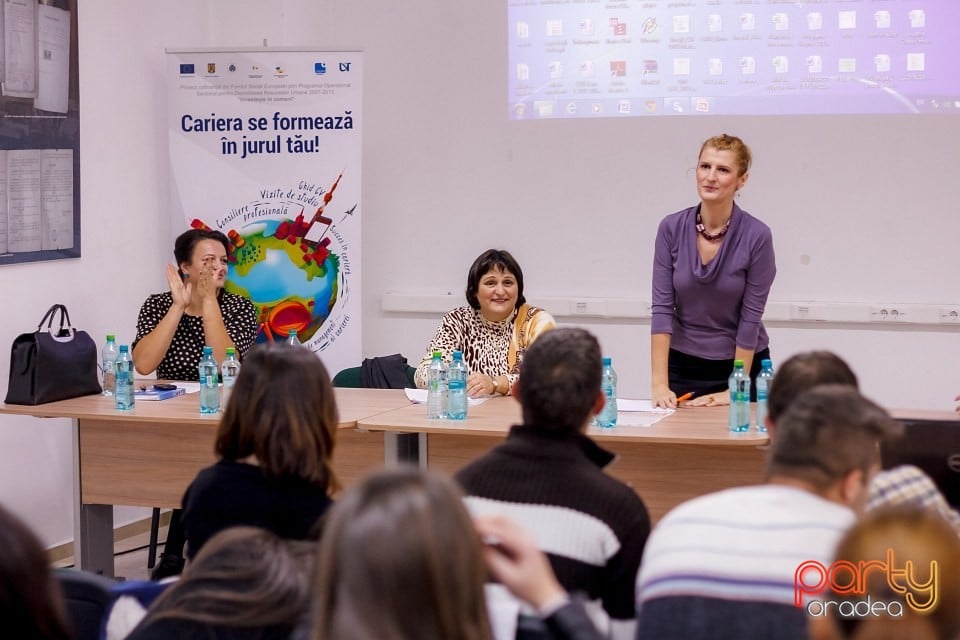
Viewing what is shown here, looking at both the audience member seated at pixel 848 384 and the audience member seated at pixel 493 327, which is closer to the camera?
the audience member seated at pixel 848 384

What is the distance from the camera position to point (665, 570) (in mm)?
1559

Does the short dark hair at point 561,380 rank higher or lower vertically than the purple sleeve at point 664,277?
lower

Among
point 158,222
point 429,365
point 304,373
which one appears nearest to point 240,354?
point 429,365

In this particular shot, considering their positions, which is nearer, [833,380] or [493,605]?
[493,605]

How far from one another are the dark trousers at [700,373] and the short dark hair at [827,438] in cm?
220

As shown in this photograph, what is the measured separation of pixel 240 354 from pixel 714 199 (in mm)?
1986

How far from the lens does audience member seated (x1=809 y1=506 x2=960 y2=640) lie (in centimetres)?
108

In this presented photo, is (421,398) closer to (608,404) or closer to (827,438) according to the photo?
(608,404)

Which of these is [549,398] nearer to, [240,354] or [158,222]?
[240,354]

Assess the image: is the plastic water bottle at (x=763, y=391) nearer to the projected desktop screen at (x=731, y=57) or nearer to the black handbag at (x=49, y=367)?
the projected desktop screen at (x=731, y=57)

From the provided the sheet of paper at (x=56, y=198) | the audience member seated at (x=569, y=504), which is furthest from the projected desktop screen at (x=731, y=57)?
the audience member seated at (x=569, y=504)

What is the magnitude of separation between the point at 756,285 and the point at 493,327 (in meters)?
0.96

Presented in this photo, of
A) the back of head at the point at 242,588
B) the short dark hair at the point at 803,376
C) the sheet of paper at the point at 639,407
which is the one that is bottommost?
the back of head at the point at 242,588

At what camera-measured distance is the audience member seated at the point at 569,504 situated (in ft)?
6.50
